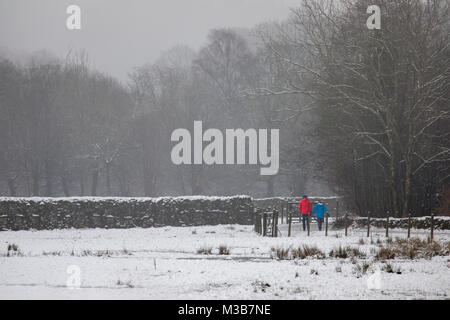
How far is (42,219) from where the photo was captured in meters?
32.8

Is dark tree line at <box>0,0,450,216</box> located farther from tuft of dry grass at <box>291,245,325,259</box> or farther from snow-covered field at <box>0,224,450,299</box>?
snow-covered field at <box>0,224,450,299</box>

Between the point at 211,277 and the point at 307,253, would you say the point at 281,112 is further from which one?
the point at 211,277

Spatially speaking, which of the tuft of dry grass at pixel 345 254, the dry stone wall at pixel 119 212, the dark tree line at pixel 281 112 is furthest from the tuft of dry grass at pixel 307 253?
the dry stone wall at pixel 119 212

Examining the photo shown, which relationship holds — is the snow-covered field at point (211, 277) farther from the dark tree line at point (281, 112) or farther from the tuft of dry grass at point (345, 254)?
the dark tree line at point (281, 112)

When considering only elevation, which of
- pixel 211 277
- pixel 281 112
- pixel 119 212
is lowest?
pixel 119 212

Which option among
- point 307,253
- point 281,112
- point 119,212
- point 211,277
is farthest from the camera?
point 281,112

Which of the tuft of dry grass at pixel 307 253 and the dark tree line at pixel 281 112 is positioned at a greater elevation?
the dark tree line at pixel 281 112

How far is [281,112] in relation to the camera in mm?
57188

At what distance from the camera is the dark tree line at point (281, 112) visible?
31.7 metres

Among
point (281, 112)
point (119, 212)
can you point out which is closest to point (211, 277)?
point (119, 212)
